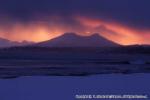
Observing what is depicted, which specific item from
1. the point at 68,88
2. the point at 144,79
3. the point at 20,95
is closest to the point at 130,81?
the point at 144,79

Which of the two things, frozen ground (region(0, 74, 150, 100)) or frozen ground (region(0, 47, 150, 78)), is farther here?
frozen ground (region(0, 47, 150, 78))

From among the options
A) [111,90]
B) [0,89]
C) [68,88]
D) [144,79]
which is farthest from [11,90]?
[144,79]

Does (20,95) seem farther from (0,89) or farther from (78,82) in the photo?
(78,82)

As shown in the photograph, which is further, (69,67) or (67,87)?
(69,67)

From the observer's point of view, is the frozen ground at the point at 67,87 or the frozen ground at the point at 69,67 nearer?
the frozen ground at the point at 67,87

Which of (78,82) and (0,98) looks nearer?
(0,98)

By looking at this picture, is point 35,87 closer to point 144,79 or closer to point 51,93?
point 51,93

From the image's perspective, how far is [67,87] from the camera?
631 cm

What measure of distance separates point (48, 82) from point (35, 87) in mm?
218

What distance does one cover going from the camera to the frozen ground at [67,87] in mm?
6078

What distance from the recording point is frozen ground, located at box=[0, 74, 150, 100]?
608 centimetres

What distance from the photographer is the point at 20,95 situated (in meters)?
6.13

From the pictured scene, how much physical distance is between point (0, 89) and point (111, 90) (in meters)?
1.19

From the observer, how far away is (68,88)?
6277 mm
